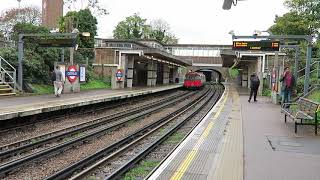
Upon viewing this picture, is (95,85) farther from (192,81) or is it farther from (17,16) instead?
(17,16)

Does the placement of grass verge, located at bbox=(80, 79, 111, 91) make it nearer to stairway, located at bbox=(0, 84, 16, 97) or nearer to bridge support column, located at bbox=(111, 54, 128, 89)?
bridge support column, located at bbox=(111, 54, 128, 89)

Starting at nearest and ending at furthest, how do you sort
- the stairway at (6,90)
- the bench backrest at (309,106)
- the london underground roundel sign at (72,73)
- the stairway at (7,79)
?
the bench backrest at (309,106), the stairway at (6,90), the stairway at (7,79), the london underground roundel sign at (72,73)

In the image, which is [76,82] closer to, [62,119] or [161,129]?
[62,119]

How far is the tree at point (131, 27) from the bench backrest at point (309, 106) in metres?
77.4

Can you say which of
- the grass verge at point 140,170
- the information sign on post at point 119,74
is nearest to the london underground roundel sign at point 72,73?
the information sign on post at point 119,74

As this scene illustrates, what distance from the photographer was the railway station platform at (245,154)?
7332 millimetres

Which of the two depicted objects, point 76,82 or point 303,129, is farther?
point 76,82

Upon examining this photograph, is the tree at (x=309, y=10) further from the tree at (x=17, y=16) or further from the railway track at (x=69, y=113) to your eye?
the tree at (x=17, y=16)

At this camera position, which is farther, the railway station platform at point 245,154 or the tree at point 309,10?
the tree at point 309,10

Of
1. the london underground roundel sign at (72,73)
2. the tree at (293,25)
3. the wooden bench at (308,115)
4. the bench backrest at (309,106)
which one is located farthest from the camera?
the tree at (293,25)

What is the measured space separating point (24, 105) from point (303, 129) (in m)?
10.3

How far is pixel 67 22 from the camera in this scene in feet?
120

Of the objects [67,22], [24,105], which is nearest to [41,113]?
[24,105]

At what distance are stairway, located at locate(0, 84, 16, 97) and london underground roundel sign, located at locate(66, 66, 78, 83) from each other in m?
4.75
